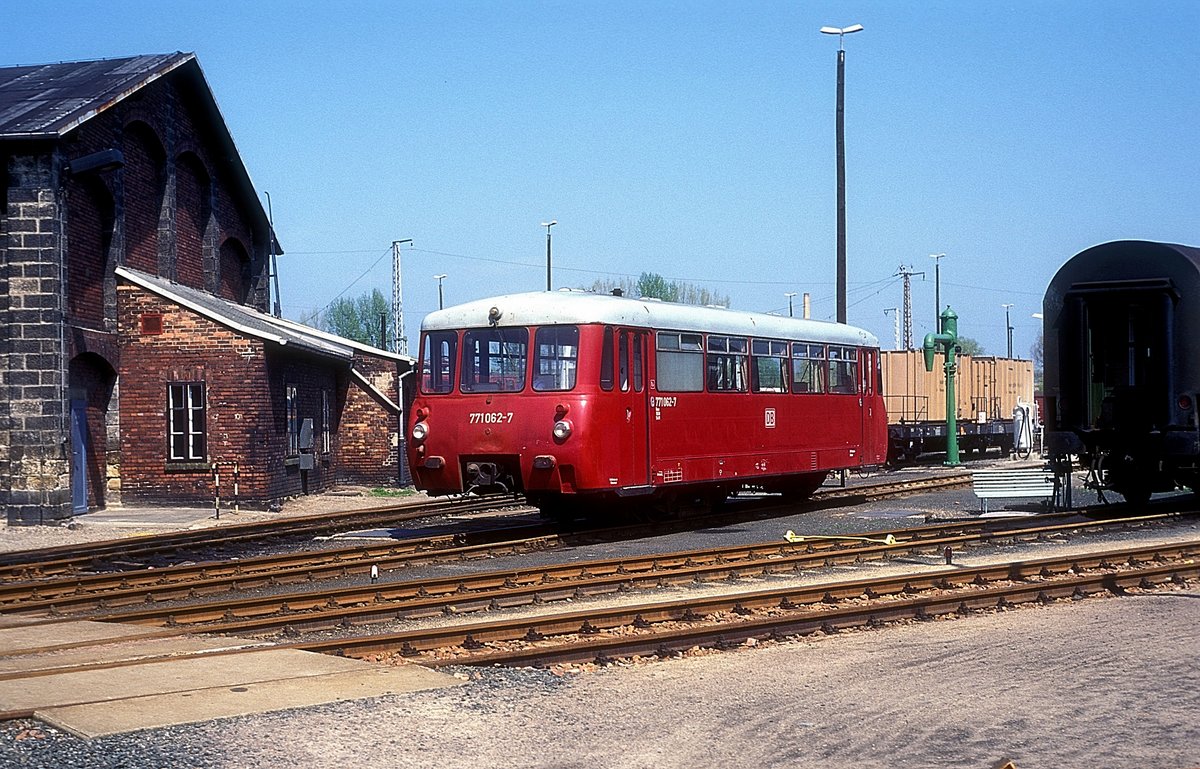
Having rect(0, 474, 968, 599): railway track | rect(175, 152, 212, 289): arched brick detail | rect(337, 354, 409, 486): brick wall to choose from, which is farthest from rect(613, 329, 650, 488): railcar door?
rect(175, 152, 212, 289): arched brick detail

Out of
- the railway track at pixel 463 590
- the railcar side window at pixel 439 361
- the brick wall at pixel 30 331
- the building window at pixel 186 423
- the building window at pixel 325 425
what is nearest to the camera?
the railway track at pixel 463 590

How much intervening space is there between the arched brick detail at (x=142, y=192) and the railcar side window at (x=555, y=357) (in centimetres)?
1176

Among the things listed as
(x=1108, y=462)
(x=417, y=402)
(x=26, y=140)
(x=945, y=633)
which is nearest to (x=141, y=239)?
(x=26, y=140)

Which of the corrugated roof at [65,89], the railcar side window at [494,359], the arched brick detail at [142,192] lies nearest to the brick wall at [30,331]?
the corrugated roof at [65,89]

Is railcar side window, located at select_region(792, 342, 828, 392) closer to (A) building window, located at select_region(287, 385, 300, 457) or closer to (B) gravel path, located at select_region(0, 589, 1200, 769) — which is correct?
(A) building window, located at select_region(287, 385, 300, 457)

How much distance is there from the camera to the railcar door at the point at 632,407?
52.9 feet

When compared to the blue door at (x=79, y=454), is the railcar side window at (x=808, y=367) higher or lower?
higher

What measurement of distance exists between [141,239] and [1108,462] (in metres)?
17.3

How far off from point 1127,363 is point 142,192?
57.1ft

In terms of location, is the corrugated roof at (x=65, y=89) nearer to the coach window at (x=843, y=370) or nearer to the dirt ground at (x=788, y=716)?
the coach window at (x=843, y=370)

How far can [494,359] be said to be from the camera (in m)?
16.3

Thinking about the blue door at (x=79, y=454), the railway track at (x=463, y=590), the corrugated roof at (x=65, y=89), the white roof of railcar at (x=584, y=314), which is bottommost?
the railway track at (x=463, y=590)

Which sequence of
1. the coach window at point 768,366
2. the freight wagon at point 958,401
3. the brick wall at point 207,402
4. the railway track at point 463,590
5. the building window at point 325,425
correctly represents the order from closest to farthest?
the railway track at point 463,590, the coach window at point 768,366, the brick wall at point 207,402, the building window at point 325,425, the freight wagon at point 958,401

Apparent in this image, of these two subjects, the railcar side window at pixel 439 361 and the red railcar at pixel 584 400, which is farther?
the railcar side window at pixel 439 361
